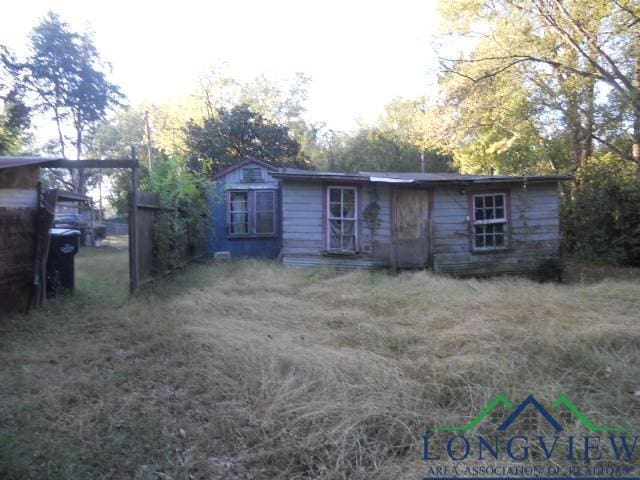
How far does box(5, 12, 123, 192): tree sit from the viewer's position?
26.8m

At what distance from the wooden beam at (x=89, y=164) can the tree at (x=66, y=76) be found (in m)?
21.1

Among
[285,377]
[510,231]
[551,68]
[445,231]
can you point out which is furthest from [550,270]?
[285,377]

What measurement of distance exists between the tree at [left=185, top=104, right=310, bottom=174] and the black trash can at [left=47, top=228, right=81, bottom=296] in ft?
45.7

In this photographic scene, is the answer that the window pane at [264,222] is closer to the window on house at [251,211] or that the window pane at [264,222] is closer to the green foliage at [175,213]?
the window on house at [251,211]

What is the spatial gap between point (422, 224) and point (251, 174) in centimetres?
561

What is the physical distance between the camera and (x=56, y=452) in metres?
2.88

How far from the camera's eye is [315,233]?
37.3ft

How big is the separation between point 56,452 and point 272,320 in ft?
11.0

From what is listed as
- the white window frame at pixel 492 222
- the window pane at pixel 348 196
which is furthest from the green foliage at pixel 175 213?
the white window frame at pixel 492 222

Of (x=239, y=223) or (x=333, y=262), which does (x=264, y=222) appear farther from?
(x=333, y=262)

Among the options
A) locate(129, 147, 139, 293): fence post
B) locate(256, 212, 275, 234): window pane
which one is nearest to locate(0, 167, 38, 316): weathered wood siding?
locate(129, 147, 139, 293): fence post

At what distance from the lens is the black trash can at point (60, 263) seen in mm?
7867

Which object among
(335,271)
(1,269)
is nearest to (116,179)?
(335,271)

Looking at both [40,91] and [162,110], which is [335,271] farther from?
[162,110]
